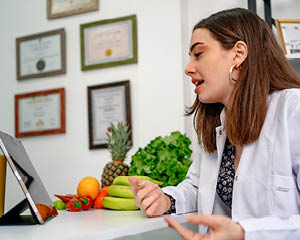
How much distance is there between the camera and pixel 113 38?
2.67 meters

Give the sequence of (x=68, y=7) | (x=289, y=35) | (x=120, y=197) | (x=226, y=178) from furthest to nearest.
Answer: (x=68, y=7), (x=289, y=35), (x=120, y=197), (x=226, y=178)

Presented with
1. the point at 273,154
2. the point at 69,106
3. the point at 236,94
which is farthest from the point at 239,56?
the point at 69,106

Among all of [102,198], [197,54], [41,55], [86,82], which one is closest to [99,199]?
[102,198]

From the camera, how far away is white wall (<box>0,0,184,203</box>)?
2.49m

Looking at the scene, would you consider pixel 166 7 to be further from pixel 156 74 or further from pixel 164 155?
pixel 164 155

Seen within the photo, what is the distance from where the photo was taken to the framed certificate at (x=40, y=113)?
2.79 m

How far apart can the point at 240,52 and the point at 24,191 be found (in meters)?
0.77

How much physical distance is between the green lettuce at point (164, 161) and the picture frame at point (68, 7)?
1.38 metres

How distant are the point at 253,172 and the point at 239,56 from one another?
1.22 ft

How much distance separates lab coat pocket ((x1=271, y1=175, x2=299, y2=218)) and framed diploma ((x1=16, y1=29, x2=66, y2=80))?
2.02m

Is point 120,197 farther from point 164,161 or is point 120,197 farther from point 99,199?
point 164,161

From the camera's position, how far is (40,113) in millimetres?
2871

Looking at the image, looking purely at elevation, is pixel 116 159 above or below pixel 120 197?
above

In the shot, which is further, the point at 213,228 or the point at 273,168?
the point at 273,168
